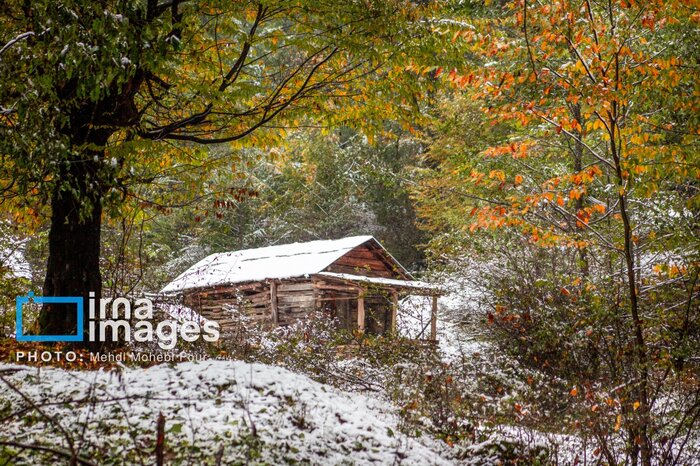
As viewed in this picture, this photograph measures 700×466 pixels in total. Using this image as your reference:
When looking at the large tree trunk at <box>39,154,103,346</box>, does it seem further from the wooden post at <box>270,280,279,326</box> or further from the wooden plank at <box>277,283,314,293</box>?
the wooden plank at <box>277,283,314,293</box>

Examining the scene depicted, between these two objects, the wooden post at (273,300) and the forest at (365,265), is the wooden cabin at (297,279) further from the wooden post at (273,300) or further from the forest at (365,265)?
the forest at (365,265)

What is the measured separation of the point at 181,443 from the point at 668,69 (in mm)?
6489

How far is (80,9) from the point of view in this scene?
5.84m

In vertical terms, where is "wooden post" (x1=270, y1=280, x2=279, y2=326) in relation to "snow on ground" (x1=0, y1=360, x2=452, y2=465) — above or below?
above

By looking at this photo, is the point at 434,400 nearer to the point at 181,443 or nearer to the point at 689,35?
the point at 181,443

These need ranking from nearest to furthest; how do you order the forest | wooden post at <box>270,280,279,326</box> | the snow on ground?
the snow on ground → the forest → wooden post at <box>270,280,279,326</box>

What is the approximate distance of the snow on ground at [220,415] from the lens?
467 centimetres

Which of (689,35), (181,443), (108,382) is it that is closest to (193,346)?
(108,382)

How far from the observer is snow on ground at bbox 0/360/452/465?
15.3 feet

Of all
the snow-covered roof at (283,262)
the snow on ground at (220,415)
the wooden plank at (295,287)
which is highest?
the snow-covered roof at (283,262)

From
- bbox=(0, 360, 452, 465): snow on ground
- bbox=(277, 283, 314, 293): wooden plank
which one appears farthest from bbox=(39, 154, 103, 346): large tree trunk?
bbox=(277, 283, 314, 293): wooden plank

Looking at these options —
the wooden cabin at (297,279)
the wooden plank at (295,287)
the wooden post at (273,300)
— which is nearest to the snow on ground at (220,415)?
the wooden cabin at (297,279)

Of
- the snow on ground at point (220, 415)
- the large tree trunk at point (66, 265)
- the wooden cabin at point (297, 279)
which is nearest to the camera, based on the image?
the snow on ground at point (220, 415)

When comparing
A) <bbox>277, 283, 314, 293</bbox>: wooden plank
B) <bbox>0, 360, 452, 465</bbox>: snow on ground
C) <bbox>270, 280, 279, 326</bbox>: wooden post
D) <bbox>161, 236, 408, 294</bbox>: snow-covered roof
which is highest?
<bbox>161, 236, 408, 294</bbox>: snow-covered roof
